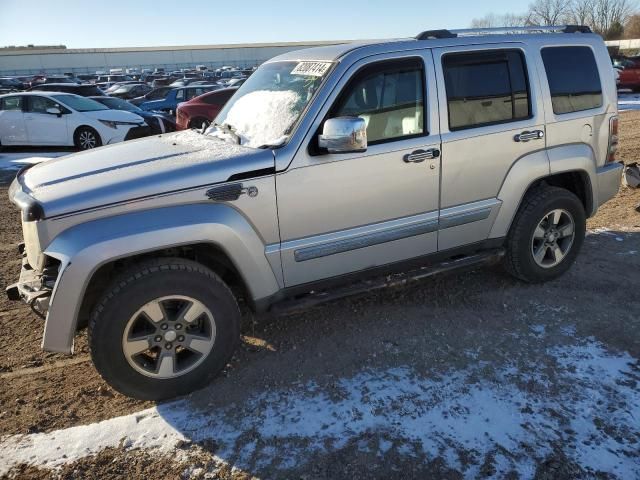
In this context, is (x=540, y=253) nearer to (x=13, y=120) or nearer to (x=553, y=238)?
(x=553, y=238)

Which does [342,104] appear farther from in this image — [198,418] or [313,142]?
[198,418]

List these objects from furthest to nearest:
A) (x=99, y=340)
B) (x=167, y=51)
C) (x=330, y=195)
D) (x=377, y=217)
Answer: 1. (x=167, y=51)
2. (x=377, y=217)
3. (x=330, y=195)
4. (x=99, y=340)

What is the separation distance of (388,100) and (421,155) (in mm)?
441

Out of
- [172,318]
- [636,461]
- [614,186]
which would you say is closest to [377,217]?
[172,318]

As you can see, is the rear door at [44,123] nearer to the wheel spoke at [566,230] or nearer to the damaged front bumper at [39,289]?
the damaged front bumper at [39,289]

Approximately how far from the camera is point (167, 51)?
95875 mm

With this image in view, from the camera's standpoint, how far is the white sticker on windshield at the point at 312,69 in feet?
11.2

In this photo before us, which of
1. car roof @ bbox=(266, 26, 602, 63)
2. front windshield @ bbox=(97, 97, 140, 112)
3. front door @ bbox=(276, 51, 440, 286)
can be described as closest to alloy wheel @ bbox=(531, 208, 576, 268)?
front door @ bbox=(276, 51, 440, 286)

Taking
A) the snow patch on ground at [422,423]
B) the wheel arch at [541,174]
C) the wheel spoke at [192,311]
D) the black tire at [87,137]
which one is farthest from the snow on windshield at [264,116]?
the black tire at [87,137]

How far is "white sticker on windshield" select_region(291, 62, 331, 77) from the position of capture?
341 cm

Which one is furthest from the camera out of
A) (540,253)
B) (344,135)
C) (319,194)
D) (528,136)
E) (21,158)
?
(21,158)

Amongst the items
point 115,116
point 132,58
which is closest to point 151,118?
point 115,116

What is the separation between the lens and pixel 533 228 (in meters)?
4.20

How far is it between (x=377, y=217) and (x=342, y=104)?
2.60ft
